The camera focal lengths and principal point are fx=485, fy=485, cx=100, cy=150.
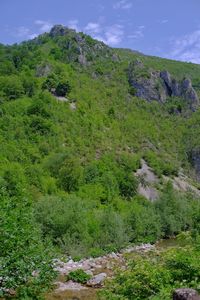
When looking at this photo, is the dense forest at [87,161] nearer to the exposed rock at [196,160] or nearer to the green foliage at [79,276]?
the exposed rock at [196,160]

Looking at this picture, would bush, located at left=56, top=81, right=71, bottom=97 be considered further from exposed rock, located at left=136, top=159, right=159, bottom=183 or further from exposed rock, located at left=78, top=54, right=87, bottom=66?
exposed rock, located at left=78, top=54, right=87, bottom=66

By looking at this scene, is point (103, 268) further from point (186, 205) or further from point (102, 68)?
point (102, 68)

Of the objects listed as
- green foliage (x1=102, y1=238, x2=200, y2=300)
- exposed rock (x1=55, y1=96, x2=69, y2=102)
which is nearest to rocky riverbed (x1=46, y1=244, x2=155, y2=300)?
green foliage (x1=102, y1=238, x2=200, y2=300)

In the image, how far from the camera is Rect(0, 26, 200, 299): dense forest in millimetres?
20641

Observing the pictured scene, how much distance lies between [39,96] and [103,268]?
60.5m

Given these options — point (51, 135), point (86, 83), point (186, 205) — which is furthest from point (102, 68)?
point (186, 205)

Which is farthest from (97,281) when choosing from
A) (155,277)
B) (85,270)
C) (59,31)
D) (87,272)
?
(59,31)

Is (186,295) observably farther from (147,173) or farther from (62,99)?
(62,99)

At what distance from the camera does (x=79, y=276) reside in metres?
41.8

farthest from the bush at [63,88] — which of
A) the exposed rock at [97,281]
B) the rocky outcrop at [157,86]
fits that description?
the exposed rock at [97,281]

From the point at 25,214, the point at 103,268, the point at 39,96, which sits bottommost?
the point at 103,268

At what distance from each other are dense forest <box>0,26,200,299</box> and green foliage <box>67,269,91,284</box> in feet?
18.5

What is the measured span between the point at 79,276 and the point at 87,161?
55.5m

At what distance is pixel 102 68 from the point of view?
135750 millimetres
